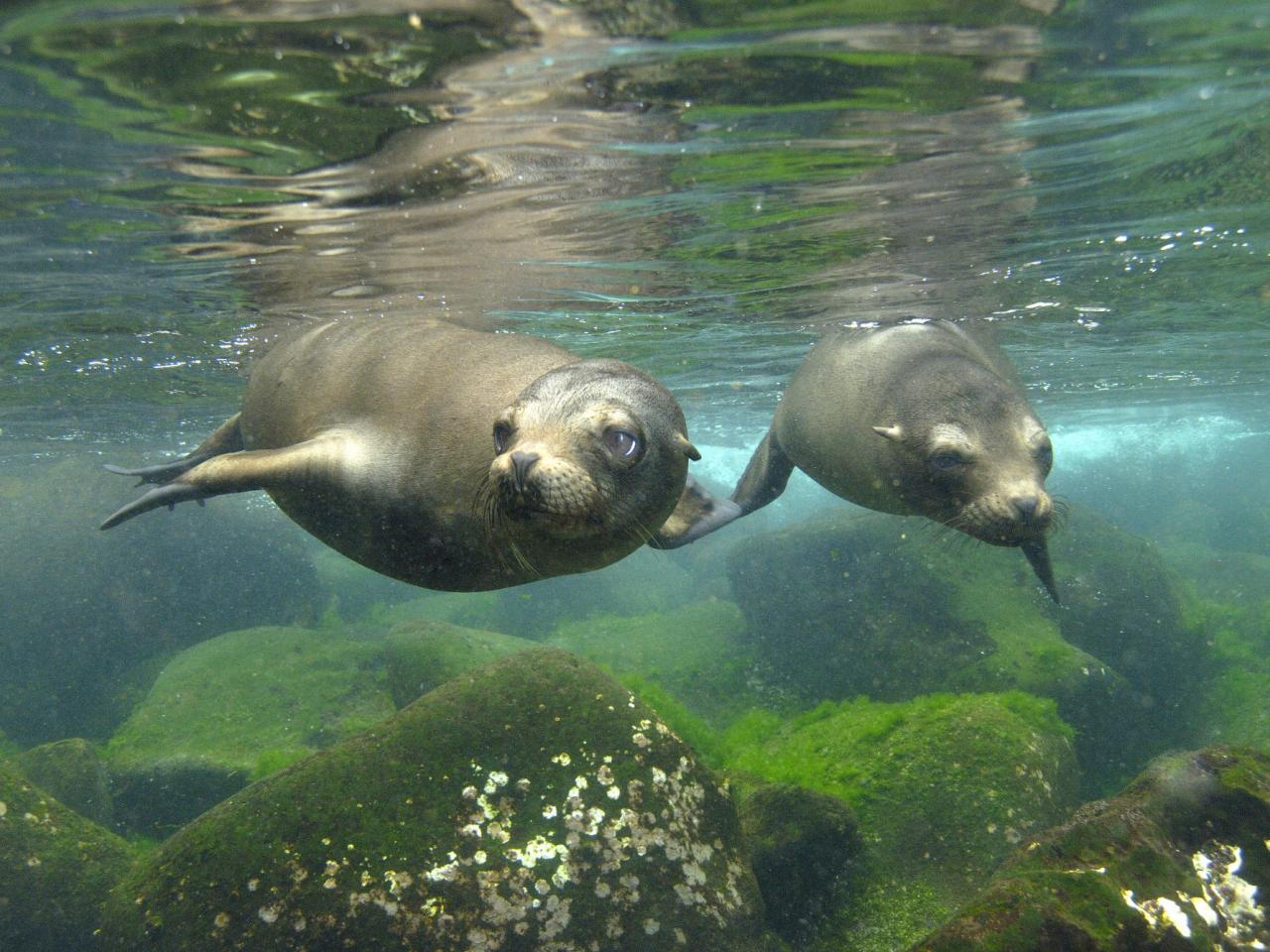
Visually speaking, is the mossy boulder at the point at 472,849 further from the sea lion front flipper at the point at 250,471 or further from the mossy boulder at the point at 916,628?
the mossy boulder at the point at 916,628

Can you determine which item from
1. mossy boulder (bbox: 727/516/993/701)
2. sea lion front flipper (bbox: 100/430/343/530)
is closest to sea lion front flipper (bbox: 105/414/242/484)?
sea lion front flipper (bbox: 100/430/343/530)

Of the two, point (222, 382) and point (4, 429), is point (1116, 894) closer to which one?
point (222, 382)

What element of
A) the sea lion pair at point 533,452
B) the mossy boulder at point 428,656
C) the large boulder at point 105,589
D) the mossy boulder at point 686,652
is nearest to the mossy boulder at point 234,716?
the mossy boulder at point 428,656

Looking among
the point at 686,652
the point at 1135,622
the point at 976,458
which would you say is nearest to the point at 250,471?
the point at 976,458

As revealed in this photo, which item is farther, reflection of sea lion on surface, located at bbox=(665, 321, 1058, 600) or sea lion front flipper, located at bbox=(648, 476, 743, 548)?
reflection of sea lion on surface, located at bbox=(665, 321, 1058, 600)

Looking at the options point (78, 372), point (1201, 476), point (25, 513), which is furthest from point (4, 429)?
point (1201, 476)

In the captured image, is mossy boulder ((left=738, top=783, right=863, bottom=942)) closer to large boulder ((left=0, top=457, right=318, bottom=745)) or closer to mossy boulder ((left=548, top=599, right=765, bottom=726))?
mossy boulder ((left=548, top=599, right=765, bottom=726))

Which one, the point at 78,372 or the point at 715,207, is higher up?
the point at 715,207

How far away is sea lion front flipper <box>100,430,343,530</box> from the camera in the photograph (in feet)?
13.5

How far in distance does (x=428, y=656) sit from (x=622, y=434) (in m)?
6.31

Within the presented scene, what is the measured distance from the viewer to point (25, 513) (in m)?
15.1

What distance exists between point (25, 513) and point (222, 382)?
5.20m

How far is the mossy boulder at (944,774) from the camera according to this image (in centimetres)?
502

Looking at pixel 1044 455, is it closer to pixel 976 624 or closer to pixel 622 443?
pixel 622 443
